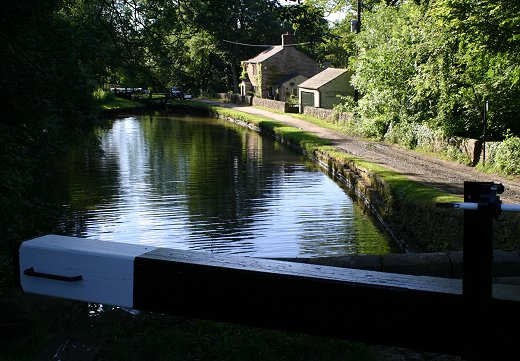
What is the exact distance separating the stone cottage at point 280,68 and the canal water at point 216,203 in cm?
3254

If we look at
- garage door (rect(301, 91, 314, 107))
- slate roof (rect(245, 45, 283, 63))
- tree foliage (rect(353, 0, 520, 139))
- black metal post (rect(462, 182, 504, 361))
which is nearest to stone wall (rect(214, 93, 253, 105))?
slate roof (rect(245, 45, 283, 63))

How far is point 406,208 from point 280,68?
5227 centimetres

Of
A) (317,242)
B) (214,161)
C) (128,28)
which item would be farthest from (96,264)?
(214,161)

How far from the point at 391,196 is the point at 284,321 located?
15.8 m

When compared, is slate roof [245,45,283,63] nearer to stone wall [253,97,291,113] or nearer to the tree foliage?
stone wall [253,97,291,113]

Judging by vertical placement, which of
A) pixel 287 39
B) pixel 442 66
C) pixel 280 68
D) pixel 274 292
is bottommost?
pixel 274 292

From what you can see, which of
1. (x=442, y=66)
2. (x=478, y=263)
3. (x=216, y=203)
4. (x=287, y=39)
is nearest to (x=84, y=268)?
(x=478, y=263)

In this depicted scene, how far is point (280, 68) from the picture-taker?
220 feet

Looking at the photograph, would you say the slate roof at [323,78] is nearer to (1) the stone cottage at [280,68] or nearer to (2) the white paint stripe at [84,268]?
(1) the stone cottage at [280,68]

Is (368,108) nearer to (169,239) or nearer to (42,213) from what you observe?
(169,239)

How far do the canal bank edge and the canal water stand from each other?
19.8 inches

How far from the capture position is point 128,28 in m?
→ 8.73

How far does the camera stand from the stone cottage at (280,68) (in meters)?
66.0

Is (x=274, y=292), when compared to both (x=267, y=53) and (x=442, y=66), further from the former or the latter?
(x=267, y=53)
